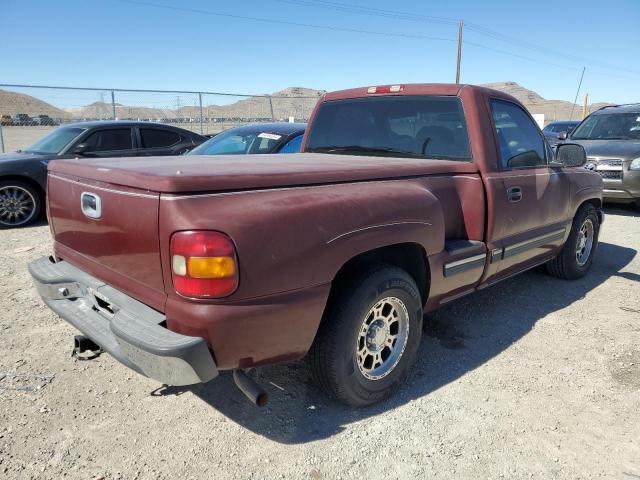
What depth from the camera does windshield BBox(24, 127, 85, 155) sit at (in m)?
7.39

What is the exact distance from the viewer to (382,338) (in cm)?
274

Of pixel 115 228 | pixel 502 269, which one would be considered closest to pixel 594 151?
pixel 502 269

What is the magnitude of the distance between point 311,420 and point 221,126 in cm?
2022

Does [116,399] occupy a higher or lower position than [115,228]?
lower

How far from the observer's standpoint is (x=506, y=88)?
398 feet

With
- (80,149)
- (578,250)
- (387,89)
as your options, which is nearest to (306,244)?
(387,89)

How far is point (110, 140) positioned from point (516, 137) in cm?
623

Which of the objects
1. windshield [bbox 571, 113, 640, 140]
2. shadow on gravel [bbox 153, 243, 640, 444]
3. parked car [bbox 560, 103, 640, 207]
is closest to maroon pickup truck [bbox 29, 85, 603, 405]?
shadow on gravel [bbox 153, 243, 640, 444]

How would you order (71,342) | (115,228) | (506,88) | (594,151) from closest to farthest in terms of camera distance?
(115,228) → (71,342) → (594,151) → (506,88)

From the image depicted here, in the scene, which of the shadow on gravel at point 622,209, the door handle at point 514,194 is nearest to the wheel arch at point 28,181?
the door handle at point 514,194

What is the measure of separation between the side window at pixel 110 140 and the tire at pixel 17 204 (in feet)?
3.52

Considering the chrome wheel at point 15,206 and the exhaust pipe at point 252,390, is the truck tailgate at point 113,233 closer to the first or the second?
the exhaust pipe at point 252,390

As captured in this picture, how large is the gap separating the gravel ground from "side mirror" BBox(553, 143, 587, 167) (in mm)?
1466

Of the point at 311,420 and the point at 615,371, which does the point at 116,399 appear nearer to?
the point at 311,420
